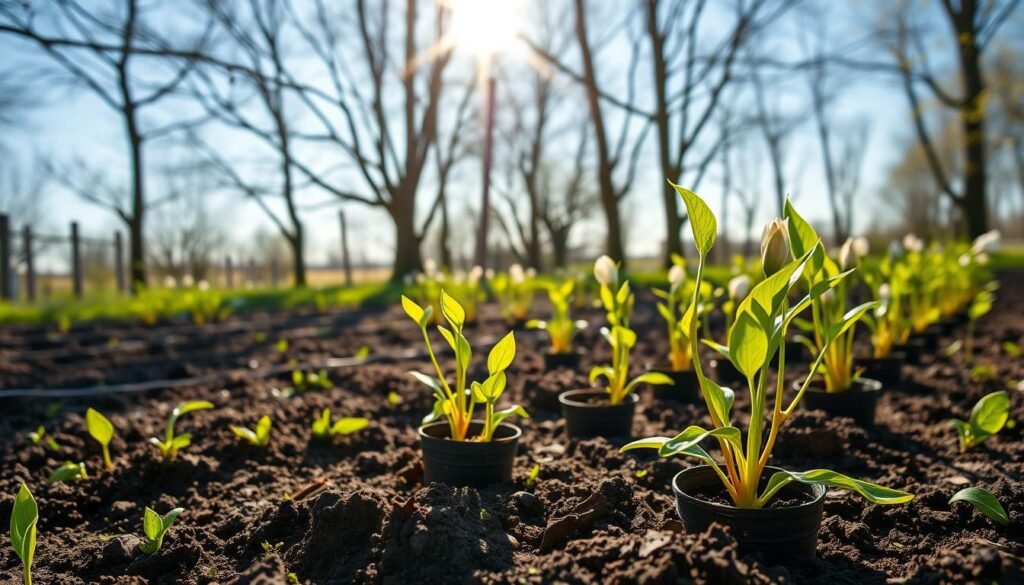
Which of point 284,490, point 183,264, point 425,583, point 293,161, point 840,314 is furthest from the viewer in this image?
point 183,264

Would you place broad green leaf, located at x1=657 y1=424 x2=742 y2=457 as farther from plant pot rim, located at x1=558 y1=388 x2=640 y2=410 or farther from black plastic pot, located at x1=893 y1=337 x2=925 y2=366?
black plastic pot, located at x1=893 y1=337 x2=925 y2=366

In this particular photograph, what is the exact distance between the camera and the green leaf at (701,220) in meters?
1.26

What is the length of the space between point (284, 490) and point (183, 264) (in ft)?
109

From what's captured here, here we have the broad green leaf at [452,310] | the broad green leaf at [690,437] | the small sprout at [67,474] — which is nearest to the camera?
the broad green leaf at [690,437]

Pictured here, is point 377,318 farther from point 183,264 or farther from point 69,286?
point 183,264

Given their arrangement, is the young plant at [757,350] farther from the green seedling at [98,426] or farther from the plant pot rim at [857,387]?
the green seedling at [98,426]

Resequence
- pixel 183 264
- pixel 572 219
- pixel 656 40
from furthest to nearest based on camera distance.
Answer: pixel 183 264
pixel 572 219
pixel 656 40

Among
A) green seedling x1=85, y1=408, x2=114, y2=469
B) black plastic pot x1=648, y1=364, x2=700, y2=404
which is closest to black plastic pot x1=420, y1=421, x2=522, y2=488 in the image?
green seedling x1=85, y1=408, x2=114, y2=469

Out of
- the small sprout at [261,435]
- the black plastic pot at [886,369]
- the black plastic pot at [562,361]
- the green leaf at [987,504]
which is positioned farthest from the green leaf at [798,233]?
the black plastic pot at [562,361]

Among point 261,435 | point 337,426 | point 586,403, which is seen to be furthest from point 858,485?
point 261,435

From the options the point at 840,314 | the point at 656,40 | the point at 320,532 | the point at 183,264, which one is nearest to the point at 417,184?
the point at 656,40

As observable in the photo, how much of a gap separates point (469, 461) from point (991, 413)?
5.75 ft

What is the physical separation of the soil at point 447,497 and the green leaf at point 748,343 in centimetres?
35

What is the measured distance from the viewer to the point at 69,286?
15.4 meters
